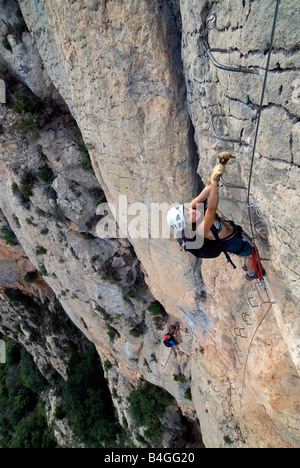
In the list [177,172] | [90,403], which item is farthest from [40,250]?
[90,403]

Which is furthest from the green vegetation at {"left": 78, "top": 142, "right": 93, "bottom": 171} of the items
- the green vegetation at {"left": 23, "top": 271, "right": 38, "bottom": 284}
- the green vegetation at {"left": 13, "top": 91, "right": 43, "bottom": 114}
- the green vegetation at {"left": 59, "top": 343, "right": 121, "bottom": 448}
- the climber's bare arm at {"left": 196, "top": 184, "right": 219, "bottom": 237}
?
the green vegetation at {"left": 59, "top": 343, "right": 121, "bottom": 448}

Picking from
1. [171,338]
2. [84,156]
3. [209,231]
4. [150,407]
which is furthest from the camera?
[150,407]

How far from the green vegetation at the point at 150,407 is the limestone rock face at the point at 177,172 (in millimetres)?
1590

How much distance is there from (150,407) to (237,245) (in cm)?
1058

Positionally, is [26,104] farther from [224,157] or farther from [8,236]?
[224,157]

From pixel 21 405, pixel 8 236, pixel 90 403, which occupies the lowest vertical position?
pixel 21 405

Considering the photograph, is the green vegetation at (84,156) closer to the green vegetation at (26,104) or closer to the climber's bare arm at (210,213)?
the green vegetation at (26,104)

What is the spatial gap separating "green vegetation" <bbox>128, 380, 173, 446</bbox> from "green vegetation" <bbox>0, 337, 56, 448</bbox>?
7319 mm

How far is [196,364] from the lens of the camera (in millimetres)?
8250

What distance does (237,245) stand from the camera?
3719mm

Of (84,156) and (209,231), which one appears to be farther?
(84,156)

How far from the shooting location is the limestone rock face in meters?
2.57
